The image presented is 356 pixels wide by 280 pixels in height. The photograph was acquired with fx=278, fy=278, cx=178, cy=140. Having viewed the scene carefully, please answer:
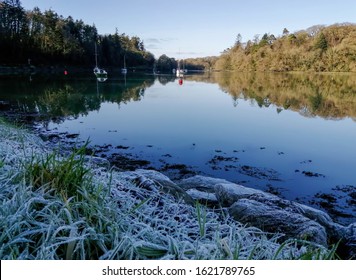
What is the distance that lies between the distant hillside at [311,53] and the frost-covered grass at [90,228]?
79173 millimetres

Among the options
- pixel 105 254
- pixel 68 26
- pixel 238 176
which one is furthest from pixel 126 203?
pixel 68 26

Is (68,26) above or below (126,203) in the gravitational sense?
above

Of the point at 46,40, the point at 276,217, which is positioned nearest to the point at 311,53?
the point at 46,40

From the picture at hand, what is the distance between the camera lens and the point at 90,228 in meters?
1.98

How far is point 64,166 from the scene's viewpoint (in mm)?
2635

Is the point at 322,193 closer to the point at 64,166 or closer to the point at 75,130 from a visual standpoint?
the point at 64,166

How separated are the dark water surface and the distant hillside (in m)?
57.0

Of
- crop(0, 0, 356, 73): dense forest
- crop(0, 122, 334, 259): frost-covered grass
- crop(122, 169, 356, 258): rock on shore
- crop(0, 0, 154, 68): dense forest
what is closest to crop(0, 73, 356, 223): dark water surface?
crop(122, 169, 356, 258): rock on shore

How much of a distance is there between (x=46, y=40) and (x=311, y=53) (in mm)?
65612

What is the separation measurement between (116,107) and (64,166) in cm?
1795

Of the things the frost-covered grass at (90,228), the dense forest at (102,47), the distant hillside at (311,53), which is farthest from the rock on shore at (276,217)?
the distant hillside at (311,53)

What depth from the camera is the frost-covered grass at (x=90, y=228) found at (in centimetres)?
191

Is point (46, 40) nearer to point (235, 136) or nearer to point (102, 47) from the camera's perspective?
point (102, 47)

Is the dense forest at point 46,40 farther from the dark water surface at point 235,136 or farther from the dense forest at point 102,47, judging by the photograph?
the dark water surface at point 235,136
